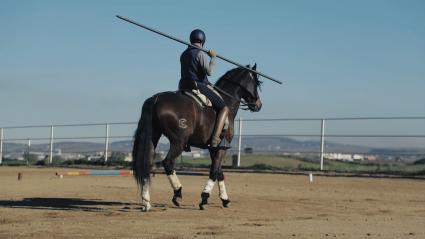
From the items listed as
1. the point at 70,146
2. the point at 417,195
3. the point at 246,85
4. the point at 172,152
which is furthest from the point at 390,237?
the point at 70,146

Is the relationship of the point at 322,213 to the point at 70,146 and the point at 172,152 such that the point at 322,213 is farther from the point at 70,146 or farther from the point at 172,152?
the point at 70,146

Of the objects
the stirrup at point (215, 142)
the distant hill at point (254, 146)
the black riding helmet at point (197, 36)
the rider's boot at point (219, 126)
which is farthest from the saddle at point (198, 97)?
the distant hill at point (254, 146)

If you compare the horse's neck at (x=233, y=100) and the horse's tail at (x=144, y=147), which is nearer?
the horse's tail at (x=144, y=147)

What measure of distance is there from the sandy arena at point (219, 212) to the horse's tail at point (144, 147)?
1.76 feet

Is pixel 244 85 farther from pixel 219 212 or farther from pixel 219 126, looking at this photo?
pixel 219 212

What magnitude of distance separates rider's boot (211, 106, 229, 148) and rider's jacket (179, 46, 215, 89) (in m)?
0.54

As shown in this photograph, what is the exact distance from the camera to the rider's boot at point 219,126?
10.7m

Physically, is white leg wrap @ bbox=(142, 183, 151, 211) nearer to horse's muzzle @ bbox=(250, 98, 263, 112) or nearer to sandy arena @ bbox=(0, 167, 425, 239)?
sandy arena @ bbox=(0, 167, 425, 239)

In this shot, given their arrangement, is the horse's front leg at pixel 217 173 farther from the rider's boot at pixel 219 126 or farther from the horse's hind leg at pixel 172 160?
the horse's hind leg at pixel 172 160

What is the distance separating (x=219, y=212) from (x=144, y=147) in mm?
1407

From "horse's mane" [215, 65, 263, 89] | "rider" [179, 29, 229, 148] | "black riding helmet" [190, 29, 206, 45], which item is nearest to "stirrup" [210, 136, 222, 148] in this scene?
"rider" [179, 29, 229, 148]

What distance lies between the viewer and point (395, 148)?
25.2m

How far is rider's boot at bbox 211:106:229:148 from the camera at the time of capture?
10.7 meters

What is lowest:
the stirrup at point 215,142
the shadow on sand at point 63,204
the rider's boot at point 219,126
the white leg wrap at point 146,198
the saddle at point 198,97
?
the shadow on sand at point 63,204
